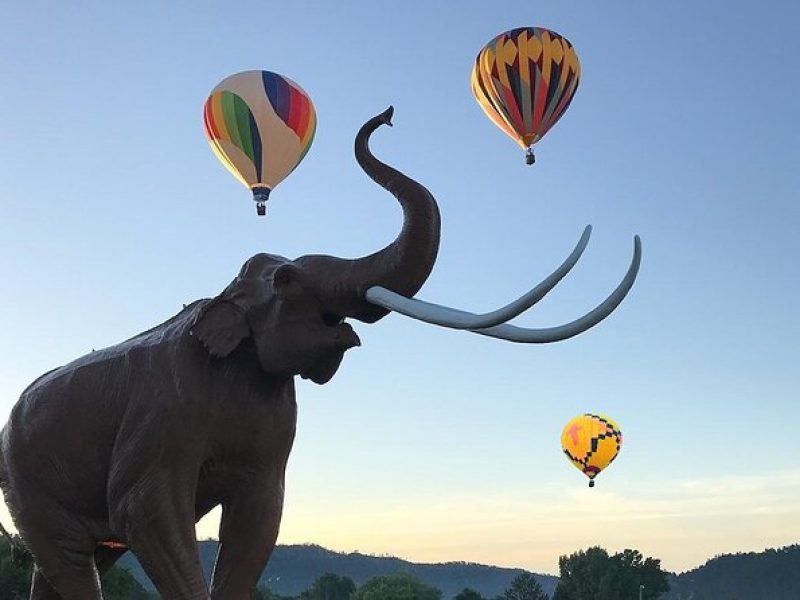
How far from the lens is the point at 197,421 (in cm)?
450

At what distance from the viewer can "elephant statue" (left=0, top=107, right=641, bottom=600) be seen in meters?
4.40

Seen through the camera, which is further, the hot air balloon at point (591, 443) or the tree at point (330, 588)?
the tree at point (330, 588)

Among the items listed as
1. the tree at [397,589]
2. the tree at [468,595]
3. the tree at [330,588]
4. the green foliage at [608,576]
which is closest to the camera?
the tree at [468,595]

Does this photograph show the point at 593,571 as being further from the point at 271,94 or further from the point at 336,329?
the point at 336,329

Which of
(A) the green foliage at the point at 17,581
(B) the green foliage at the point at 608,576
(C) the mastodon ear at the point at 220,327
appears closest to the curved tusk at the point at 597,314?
(C) the mastodon ear at the point at 220,327

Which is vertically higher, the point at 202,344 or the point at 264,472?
the point at 202,344

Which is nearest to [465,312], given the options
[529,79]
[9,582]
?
[529,79]

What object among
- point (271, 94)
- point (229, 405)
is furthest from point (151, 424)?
point (271, 94)

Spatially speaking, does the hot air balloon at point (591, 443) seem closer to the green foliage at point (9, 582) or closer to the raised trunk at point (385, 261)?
the green foliage at point (9, 582)

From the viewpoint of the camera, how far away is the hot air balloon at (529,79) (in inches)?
1005

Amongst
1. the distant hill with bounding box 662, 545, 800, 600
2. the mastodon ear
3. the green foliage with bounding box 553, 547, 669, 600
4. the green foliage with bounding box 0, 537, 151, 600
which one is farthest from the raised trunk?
the distant hill with bounding box 662, 545, 800, 600

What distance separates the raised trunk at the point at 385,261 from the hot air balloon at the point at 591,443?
37.7 m

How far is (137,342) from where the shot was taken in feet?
16.1

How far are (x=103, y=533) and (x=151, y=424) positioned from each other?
0.71m
